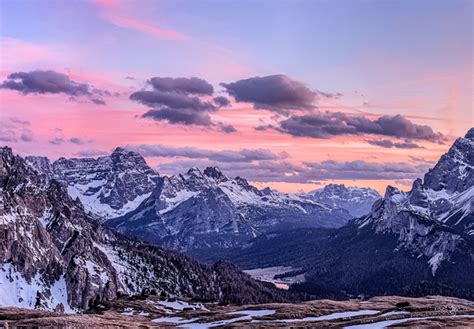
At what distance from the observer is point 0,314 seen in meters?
172

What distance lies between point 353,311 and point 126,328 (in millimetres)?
58922

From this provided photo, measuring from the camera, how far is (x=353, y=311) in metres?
160

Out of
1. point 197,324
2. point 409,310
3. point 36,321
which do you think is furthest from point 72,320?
point 409,310

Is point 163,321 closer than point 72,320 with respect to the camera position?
No

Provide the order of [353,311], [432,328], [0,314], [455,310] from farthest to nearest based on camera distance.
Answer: [0,314]
[353,311]
[455,310]
[432,328]

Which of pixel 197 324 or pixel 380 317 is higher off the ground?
pixel 380 317

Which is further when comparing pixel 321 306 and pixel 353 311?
pixel 321 306

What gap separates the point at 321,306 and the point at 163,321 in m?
46.5

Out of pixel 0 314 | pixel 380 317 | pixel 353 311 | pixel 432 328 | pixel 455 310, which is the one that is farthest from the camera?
pixel 0 314

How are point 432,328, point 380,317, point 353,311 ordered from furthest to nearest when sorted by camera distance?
point 353,311 < point 380,317 < point 432,328

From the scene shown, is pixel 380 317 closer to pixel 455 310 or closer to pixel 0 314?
pixel 455 310

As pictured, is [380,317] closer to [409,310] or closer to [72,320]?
[409,310]

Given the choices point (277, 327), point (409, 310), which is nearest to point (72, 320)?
point (277, 327)

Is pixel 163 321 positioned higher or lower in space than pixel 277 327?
lower
